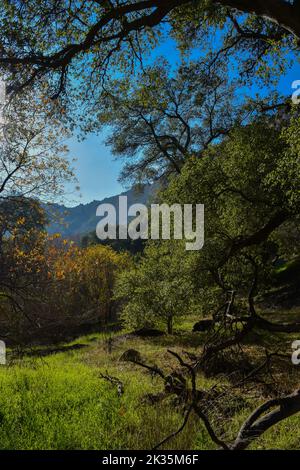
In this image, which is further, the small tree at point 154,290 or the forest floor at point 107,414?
the small tree at point 154,290

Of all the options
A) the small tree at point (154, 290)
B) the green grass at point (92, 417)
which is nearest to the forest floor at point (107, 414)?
the green grass at point (92, 417)

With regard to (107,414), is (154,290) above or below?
above

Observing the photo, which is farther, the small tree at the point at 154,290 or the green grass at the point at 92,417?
the small tree at the point at 154,290

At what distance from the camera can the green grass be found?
20.9ft

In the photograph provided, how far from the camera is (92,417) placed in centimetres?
765

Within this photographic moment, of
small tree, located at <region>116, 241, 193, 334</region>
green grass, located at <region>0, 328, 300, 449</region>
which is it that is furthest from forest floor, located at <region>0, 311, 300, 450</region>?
small tree, located at <region>116, 241, 193, 334</region>

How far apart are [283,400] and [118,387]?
555cm

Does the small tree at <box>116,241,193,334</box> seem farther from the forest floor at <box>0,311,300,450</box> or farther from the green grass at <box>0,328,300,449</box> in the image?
the green grass at <box>0,328,300,449</box>

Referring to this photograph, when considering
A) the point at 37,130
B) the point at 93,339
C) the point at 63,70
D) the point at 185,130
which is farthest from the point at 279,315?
the point at 63,70

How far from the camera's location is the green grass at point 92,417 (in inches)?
251

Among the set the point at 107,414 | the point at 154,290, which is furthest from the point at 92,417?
the point at 154,290

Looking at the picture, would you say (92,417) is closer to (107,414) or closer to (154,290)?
(107,414)

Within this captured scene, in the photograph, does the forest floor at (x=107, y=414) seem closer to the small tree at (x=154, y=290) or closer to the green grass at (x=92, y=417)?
the green grass at (x=92, y=417)
